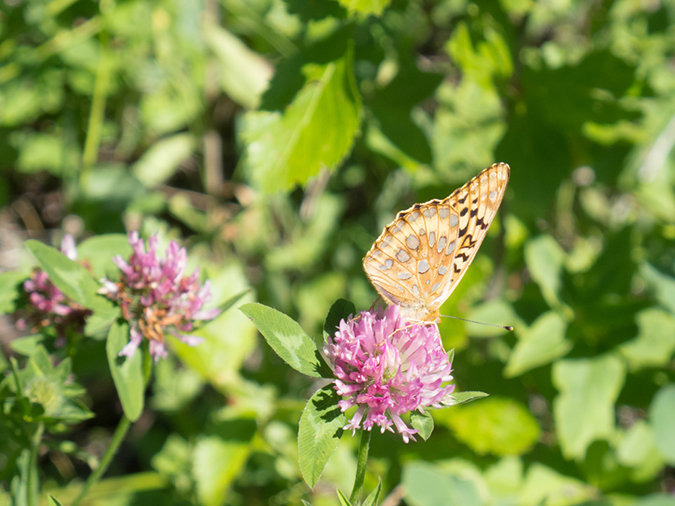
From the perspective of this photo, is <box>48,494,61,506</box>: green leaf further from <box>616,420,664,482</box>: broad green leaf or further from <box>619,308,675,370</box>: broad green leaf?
<box>616,420,664,482</box>: broad green leaf

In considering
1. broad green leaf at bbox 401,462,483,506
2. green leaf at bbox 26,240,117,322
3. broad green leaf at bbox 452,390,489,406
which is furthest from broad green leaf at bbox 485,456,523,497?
green leaf at bbox 26,240,117,322

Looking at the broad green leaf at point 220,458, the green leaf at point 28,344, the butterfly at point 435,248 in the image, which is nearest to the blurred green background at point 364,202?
the broad green leaf at point 220,458

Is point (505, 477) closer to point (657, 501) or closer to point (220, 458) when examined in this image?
point (657, 501)

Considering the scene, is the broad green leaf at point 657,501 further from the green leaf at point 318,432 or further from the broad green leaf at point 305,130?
the broad green leaf at point 305,130

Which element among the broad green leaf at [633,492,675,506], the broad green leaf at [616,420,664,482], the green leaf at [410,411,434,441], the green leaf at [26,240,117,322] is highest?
the green leaf at [26,240,117,322]

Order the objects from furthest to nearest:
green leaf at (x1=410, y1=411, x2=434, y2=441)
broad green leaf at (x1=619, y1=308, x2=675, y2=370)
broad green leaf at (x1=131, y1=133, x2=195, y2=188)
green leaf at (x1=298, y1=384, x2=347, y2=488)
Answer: broad green leaf at (x1=131, y1=133, x2=195, y2=188) → broad green leaf at (x1=619, y1=308, x2=675, y2=370) → green leaf at (x1=410, y1=411, x2=434, y2=441) → green leaf at (x1=298, y1=384, x2=347, y2=488)

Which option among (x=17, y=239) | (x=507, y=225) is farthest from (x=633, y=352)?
(x=17, y=239)
